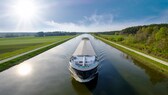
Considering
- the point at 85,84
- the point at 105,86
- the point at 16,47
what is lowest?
the point at 16,47

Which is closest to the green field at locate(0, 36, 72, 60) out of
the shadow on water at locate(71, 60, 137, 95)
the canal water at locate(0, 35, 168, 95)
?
the canal water at locate(0, 35, 168, 95)

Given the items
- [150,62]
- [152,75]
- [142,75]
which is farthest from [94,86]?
[150,62]

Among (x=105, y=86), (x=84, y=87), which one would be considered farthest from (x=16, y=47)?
(x=105, y=86)

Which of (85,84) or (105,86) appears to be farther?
(85,84)

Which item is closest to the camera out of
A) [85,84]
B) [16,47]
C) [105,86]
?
[105,86]

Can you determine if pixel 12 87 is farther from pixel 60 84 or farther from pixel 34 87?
pixel 60 84

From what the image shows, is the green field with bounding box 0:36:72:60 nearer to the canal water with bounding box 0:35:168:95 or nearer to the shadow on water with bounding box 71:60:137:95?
the canal water with bounding box 0:35:168:95

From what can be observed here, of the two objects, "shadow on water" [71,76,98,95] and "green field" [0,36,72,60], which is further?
"green field" [0,36,72,60]

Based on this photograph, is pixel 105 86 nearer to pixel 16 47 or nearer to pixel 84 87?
pixel 84 87
